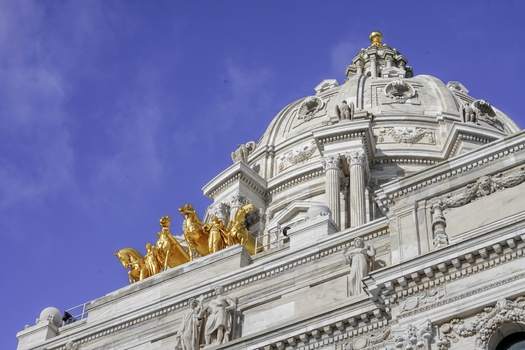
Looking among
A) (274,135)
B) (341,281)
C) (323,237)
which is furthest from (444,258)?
(274,135)

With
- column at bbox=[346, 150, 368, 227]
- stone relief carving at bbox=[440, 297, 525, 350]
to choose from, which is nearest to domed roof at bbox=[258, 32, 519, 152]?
column at bbox=[346, 150, 368, 227]

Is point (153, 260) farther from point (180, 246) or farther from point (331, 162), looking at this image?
point (331, 162)

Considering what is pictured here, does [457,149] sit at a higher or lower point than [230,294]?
higher

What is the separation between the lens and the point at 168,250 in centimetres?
3850

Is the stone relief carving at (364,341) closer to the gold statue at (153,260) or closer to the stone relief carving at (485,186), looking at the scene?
the stone relief carving at (485,186)

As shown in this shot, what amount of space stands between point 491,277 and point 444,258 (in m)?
1.17

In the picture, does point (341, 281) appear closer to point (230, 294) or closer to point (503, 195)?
point (230, 294)

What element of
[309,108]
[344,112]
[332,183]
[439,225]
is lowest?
[439,225]

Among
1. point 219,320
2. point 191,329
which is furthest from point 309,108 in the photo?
point 219,320

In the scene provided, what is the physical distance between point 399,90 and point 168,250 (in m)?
25.7

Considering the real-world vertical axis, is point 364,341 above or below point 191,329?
below

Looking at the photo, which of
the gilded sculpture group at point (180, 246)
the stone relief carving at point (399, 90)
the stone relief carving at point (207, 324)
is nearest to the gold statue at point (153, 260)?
the gilded sculpture group at point (180, 246)

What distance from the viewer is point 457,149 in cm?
5450

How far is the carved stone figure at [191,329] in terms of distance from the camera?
1176 inches
